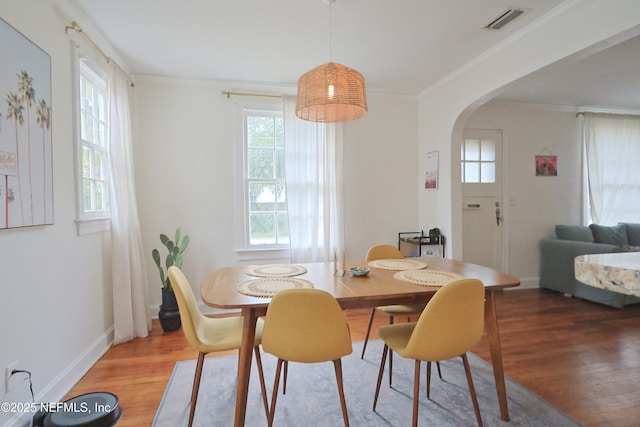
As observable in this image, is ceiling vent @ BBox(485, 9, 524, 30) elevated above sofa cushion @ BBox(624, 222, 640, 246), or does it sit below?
above

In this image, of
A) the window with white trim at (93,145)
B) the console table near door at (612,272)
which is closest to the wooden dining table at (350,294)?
the console table near door at (612,272)

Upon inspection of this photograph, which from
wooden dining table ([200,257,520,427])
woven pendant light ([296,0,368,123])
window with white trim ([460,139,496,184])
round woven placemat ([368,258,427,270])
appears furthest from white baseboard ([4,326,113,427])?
window with white trim ([460,139,496,184])

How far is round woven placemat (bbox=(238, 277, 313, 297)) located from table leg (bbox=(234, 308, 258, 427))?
112mm

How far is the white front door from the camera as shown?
14.1 feet

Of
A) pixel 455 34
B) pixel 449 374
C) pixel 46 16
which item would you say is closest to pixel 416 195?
pixel 455 34

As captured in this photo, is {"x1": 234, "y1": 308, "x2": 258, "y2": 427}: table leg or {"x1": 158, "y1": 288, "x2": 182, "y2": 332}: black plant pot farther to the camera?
{"x1": 158, "y1": 288, "x2": 182, "y2": 332}: black plant pot

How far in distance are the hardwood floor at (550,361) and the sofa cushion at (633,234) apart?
124 cm

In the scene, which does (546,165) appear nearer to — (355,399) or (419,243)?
(419,243)

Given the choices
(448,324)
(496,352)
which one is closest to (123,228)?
(448,324)

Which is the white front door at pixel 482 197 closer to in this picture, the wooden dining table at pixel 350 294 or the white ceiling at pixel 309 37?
the white ceiling at pixel 309 37

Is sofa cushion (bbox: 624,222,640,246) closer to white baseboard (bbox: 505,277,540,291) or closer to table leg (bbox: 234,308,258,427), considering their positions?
white baseboard (bbox: 505,277,540,291)

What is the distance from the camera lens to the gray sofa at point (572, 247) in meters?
3.96

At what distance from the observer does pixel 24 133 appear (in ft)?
5.57

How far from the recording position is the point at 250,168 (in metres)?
3.72
